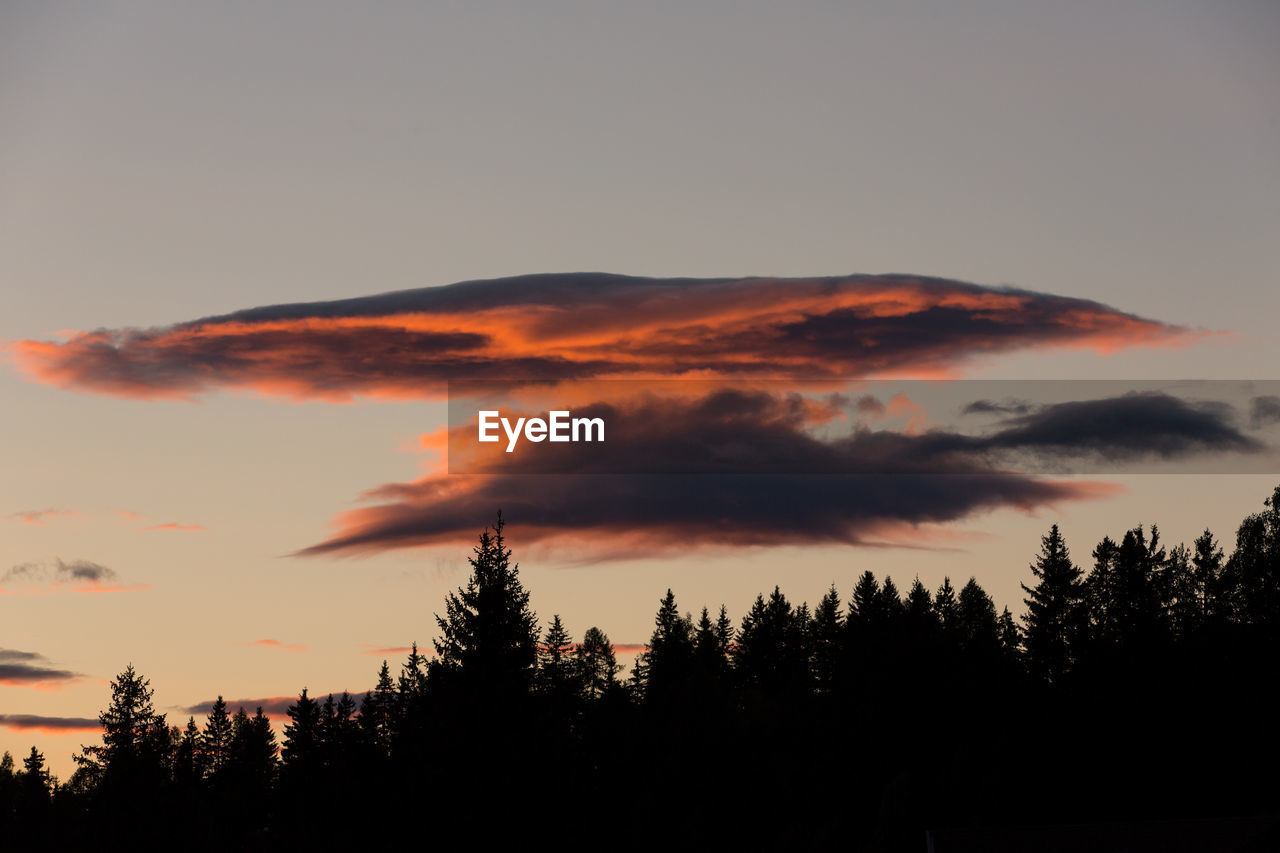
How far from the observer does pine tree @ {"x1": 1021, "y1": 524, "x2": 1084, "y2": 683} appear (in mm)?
130625

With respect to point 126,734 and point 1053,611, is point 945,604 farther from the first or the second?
point 126,734

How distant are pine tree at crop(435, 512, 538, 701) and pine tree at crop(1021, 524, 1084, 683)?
83524mm

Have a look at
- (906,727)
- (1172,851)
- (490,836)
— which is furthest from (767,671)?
(1172,851)

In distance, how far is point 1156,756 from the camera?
316 ft

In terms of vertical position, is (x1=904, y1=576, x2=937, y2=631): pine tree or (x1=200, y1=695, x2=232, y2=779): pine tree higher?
(x1=904, y1=576, x2=937, y2=631): pine tree

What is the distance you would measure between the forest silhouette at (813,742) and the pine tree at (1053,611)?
0.94 feet

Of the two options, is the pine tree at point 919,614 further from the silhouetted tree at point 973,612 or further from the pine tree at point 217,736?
the pine tree at point 217,736

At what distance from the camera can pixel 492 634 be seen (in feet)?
190

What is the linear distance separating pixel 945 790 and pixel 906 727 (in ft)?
45.0

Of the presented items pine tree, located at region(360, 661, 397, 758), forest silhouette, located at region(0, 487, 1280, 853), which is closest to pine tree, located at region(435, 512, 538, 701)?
forest silhouette, located at region(0, 487, 1280, 853)

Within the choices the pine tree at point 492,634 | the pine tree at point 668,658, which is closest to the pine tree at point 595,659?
the pine tree at point 668,658

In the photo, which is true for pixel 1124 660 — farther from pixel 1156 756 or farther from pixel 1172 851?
pixel 1172 851

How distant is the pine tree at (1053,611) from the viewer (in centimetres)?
13062

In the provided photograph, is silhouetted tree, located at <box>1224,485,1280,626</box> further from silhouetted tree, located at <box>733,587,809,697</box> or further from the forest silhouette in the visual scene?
silhouetted tree, located at <box>733,587,809,697</box>
